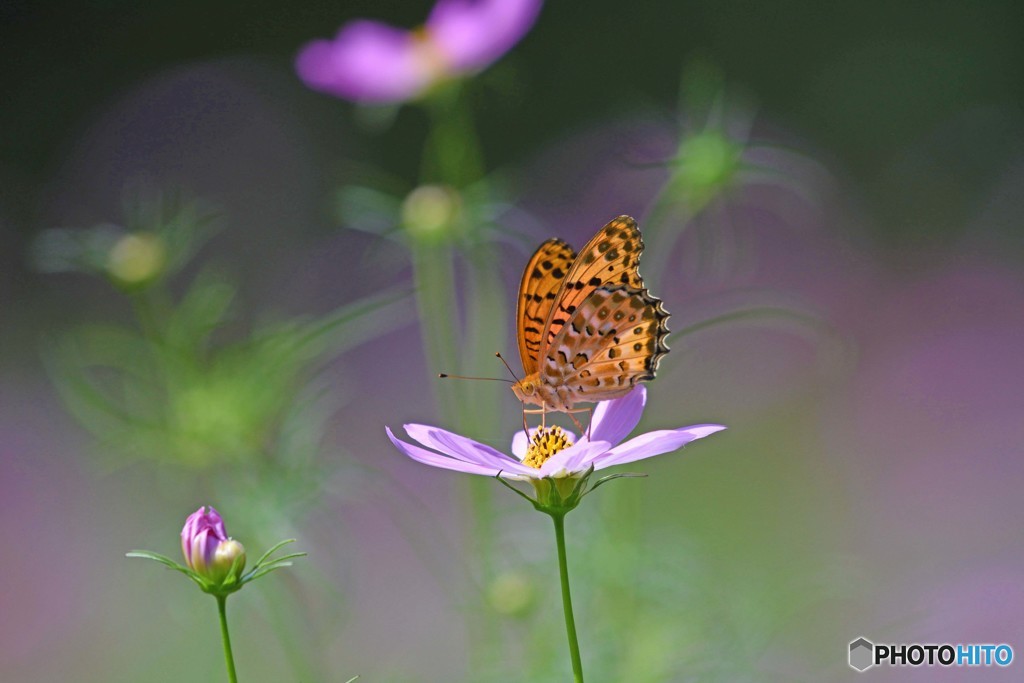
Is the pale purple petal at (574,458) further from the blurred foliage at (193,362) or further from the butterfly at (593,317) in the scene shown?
the blurred foliage at (193,362)

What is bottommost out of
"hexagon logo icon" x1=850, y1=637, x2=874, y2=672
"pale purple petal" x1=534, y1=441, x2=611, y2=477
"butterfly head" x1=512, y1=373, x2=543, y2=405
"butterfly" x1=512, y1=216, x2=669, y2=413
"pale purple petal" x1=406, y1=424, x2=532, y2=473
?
"hexagon logo icon" x1=850, y1=637, x2=874, y2=672

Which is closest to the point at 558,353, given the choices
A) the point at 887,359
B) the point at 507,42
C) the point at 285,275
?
the point at 507,42

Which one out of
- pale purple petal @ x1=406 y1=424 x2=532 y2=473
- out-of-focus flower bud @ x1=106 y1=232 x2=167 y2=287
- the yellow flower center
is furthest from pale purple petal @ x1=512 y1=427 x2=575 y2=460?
out-of-focus flower bud @ x1=106 y1=232 x2=167 y2=287

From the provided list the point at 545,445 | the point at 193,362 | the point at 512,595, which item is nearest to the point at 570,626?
the point at 545,445

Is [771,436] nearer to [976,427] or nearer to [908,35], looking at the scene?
[976,427]

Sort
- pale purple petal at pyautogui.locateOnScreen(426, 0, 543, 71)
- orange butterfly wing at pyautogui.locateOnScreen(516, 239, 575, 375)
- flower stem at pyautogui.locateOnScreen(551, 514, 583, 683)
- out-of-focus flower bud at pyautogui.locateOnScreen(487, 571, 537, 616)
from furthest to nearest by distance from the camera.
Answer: pale purple petal at pyautogui.locateOnScreen(426, 0, 543, 71) → out-of-focus flower bud at pyautogui.locateOnScreen(487, 571, 537, 616) → orange butterfly wing at pyautogui.locateOnScreen(516, 239, 575, 375) → flower stem at pyautogui.locateOnScreen(551, 514, 583, 683)

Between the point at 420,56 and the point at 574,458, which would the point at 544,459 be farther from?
the point at 420,56

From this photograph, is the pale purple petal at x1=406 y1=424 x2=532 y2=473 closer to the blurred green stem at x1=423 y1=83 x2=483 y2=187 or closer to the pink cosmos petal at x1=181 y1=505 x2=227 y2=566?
the pink cosmos petal at x1=181 y1=505 x2=227 y2=566
